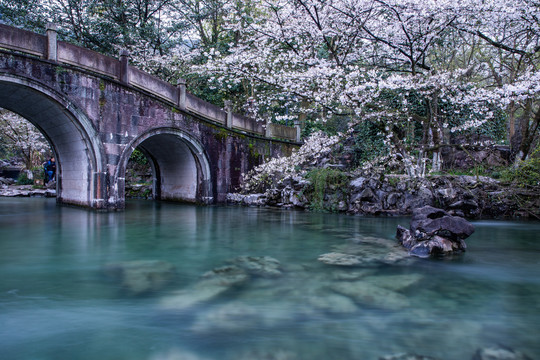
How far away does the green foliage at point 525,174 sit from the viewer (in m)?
9.71

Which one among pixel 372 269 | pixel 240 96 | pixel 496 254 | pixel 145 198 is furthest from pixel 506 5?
pixel 145 198

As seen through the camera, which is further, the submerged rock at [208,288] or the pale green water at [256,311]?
the submerged rock at [208,288]

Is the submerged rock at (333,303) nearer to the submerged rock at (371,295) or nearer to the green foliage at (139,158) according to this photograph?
the submerged rock at (371,295)

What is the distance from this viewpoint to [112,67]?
472 inches

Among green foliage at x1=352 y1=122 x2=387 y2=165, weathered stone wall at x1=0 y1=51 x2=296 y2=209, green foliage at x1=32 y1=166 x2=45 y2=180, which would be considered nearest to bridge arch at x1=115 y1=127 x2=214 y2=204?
weathered stone wall at x1=0 y1=51 x2=296 y2=209

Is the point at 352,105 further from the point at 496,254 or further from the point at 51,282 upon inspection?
the point at 51,282

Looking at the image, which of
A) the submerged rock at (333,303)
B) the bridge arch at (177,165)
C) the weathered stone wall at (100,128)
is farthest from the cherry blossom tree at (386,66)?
the submerged rock at (333,303)

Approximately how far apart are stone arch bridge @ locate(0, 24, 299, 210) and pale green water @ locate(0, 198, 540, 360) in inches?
214

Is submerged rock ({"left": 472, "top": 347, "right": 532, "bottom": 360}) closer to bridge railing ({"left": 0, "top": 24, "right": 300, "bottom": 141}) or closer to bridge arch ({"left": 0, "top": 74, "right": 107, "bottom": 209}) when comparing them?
bridge arch ({"left": 0, "top": 74, "right": 107, "bottom": 209})

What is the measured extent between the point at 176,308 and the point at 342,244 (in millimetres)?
4195

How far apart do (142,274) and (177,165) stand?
12633 mm

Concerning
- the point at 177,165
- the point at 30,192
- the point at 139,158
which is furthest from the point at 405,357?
the point at 30,192

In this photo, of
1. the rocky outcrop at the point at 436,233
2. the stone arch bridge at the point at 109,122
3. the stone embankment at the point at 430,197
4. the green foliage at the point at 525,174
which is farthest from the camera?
the stone embankment at the point at 430,197

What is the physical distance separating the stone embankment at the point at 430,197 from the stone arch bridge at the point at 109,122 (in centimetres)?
475
